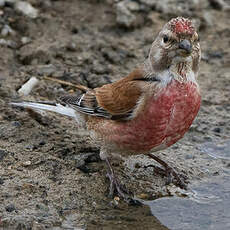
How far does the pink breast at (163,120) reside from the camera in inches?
200

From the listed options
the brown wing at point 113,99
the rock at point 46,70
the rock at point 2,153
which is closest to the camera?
the brown wing at point 113,99

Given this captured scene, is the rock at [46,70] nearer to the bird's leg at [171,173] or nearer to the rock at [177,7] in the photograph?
the bird's leg at [171,173]

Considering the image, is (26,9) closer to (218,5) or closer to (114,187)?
(218,5)

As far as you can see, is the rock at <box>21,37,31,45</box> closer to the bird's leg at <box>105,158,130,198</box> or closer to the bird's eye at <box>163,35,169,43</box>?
the bird's leg at <box>105,158,130,198</box>

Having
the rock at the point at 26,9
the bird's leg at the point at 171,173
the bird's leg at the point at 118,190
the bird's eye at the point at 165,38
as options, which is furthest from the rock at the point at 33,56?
the bird's eye at the point at 165,38

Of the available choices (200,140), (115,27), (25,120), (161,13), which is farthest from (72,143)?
(161,13)

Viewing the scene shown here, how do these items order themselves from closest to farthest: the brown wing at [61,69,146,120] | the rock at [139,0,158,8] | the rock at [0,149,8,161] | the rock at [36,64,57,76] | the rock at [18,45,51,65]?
the brown wing at [61,69,146,120] → the rock at [0,149,8,161] → the rock at [36,64,57,76] → the rock at [18,45,51,65] → the rock at [139,0,158,8]

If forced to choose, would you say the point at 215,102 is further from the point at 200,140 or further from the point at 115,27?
the point at 115,27

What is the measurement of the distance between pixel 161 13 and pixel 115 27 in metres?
0.74

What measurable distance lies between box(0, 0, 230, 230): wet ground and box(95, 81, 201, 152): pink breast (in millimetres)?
536

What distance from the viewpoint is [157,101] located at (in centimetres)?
508

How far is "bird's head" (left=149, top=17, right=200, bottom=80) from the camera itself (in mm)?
4984

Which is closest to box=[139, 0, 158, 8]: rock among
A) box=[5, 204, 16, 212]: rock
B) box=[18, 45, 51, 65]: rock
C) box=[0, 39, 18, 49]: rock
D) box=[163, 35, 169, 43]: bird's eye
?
box=[18, 45, 51, 65]: rock

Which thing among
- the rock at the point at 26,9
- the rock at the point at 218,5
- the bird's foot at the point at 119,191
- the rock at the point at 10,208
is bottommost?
the rock at the point at 10,208
